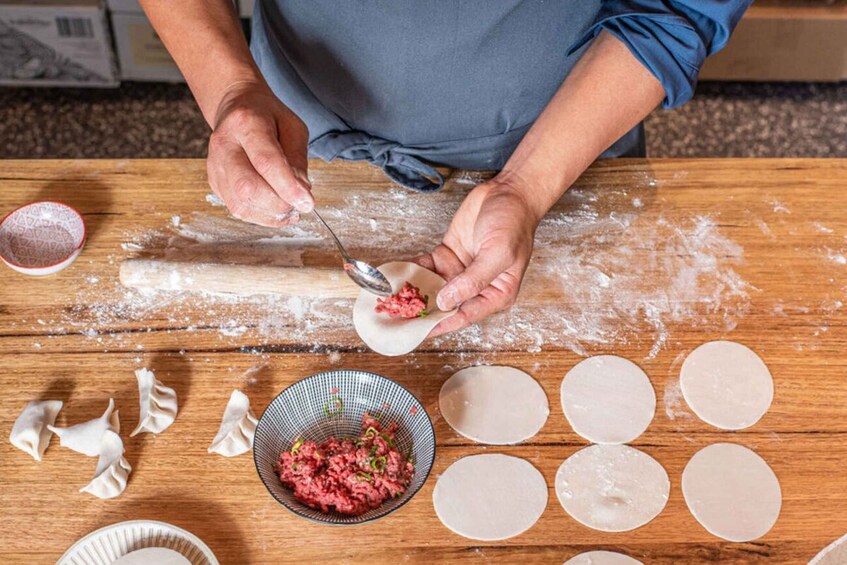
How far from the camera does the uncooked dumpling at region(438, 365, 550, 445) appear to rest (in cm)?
136

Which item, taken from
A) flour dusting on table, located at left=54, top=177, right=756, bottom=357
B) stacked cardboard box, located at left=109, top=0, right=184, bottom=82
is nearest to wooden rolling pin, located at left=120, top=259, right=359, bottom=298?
flour dusting on table, located at left=54, top=177, right=756, bottom=357

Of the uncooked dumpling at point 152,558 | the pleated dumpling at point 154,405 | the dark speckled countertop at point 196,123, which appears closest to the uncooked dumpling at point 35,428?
the pleated dumpling at point 154,405

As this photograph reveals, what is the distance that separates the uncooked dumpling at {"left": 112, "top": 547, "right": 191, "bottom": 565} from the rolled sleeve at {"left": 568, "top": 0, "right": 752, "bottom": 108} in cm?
115

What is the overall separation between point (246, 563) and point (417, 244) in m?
0.71

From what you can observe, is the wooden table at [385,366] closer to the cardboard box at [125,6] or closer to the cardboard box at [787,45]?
the cardboard box at [125,6]

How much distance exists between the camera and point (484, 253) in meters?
1.37

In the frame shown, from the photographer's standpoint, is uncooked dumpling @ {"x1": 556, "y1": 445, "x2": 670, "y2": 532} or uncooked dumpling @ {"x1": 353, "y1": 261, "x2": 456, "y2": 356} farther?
uncooked dumpling @ {"x1": 353, "y1": 261, "x2": 456, "y2": 356}

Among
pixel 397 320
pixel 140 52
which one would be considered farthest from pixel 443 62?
pixel 140 52

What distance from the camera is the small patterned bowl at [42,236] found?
1.51 m

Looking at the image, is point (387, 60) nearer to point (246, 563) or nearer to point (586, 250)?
point (586, 250)

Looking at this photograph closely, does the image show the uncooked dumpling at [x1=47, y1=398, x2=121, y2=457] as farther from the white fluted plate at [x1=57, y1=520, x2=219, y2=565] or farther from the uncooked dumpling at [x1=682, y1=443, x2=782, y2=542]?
the uncooked dumpling at [x1=682, y1=443, x2=782, y2=542]

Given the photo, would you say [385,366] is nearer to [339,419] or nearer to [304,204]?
[339,419]

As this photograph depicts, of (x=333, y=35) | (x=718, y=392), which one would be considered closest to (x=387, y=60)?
(x=333, y=35)

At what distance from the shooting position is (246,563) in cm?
120
